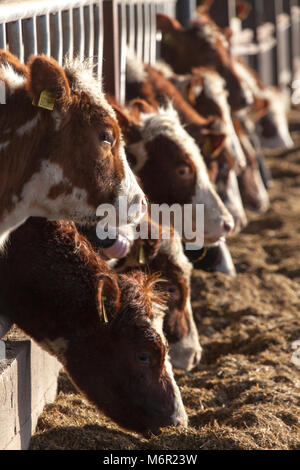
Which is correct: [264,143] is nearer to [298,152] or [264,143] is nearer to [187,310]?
[298,152]

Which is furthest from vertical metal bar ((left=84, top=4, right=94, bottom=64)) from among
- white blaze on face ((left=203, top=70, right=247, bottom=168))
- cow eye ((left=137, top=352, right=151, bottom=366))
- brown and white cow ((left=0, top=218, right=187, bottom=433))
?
cow eye ((left=137, top=352, right=151, bottom=366))

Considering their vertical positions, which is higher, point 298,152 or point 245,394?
point 298,152

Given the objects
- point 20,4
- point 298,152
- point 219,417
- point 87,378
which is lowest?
point 219,417

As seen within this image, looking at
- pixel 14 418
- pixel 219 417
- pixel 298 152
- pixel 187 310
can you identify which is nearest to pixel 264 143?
pixel 298 152

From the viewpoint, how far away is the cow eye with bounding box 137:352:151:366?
4.11m

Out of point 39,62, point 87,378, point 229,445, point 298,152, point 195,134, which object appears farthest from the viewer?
point 298,152

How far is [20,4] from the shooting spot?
4.52m

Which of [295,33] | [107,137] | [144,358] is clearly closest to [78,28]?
[107,137]

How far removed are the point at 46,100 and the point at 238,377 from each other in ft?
7.26

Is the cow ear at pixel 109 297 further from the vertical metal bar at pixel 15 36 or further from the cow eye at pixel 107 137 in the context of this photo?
the vertical metal bar at pixel 15 36

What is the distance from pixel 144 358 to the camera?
13.5 feet

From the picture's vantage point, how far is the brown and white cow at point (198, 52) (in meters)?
8.36

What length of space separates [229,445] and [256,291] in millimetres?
3054

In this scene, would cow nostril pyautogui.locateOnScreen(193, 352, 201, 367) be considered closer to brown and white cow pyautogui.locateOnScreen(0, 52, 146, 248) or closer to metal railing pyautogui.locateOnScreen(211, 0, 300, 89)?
brown and white cow pyautogui.locateOnScreen(0, 52, 146, 248)
